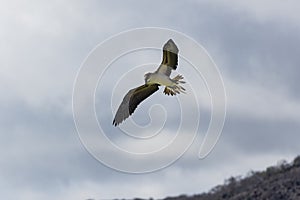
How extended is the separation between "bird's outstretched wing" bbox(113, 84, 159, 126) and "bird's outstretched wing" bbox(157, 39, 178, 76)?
535 mm

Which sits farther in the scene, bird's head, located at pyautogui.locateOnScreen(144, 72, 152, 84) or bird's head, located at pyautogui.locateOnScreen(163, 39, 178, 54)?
bird's head, located at pyautogui.locateOnScreen(144, 72, 152, 84)

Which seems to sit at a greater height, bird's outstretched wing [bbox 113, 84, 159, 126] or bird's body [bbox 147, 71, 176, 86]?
bird's outstretched wing [bbox 113, 84, 159, 126]

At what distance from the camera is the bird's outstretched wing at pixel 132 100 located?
56.9ft

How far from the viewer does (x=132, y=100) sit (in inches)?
715

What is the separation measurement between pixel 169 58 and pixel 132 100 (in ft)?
5.72

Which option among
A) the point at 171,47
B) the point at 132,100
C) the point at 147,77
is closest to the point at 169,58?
the point at 171,47

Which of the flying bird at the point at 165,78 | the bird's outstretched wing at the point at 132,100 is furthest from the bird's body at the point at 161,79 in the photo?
the bird's outstretched wing at the point at 132,100

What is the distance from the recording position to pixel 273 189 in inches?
6304

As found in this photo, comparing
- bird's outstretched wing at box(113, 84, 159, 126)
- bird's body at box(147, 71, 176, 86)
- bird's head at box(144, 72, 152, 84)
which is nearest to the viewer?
bird's body at box(147, 71, 176, 86)

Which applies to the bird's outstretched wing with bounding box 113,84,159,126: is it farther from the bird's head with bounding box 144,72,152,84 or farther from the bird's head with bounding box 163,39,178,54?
the bird's head with bounding box 163,39,178,54

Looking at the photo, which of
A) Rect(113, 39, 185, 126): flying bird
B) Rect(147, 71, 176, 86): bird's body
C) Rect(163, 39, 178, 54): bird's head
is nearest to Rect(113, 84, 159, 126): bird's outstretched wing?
Rect(113, 39, 185, 126): flying bird

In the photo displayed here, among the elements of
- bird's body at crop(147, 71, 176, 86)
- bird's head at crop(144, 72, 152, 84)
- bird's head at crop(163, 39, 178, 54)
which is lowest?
bird's body at crop(147, 71, 176, 86)

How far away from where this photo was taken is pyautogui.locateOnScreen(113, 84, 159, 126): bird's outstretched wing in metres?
17.3

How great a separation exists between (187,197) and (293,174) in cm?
3461
